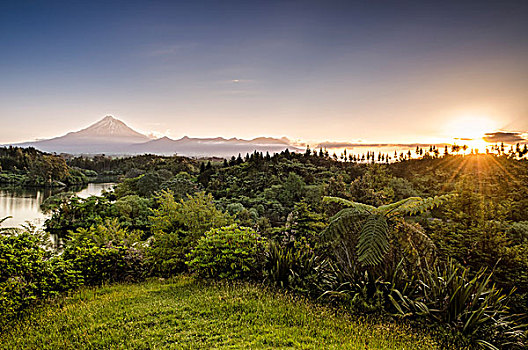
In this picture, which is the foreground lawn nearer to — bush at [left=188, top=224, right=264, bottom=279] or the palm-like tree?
bush at [left=188, top=224, right=264, bottom=279]

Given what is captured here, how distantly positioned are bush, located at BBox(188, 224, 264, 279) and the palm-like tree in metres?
1.80

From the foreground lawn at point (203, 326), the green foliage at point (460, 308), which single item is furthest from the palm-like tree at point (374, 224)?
the foreground lawn at point (203, 326)

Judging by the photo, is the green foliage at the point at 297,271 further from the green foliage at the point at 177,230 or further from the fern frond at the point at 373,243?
the green foliage at the point at 177,230

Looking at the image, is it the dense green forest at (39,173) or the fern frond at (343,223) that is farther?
the dense green forest at (39,173)

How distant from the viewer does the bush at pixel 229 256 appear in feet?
20.1

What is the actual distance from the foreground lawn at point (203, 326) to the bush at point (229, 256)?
84cm

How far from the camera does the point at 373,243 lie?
195 inches

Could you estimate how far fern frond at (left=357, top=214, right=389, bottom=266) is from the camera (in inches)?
190

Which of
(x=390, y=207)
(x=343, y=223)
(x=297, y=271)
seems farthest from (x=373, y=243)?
(x=297, y=271)

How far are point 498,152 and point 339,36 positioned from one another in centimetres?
3336

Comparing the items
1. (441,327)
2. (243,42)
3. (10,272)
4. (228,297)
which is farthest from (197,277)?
(243,42)

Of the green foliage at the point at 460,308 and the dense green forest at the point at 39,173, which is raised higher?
the green foliage at the point at 460,308

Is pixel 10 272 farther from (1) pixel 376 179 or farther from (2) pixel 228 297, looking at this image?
(1) pixel 376 179

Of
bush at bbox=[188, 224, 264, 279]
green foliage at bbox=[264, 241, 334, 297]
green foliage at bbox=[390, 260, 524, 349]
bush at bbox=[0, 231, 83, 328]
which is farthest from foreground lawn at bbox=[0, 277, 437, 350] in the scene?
bush at bbox=[188, 224, 264, 279]
